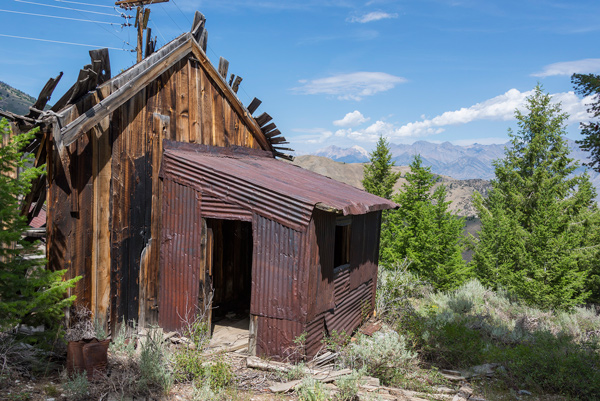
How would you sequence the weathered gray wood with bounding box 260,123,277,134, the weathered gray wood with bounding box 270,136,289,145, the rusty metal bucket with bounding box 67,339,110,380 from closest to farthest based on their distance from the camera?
1. the rusty metal bucket with bounding box 67,339,110,380
2. the weathered gray wood with bounding box 260,123,277,134
3. the weathered gray wood with bounding box 270,136,289,145

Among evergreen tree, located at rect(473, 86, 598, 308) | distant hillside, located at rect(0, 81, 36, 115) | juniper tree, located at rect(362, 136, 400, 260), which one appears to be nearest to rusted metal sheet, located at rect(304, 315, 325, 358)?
evergreen tree, located at rect(473, 86, 598, 308)

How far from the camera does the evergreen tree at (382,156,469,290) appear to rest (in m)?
15.3

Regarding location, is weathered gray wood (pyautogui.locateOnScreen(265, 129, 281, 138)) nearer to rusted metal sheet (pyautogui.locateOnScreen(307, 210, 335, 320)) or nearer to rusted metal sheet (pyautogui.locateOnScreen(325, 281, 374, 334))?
rusted metal sheet (pyautogui.locateOnScreen(307, 210, 335, 320))

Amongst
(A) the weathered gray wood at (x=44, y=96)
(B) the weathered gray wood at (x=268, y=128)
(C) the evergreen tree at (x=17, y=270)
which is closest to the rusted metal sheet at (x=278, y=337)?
(C) the evergreen tree at (x=17, y=270)

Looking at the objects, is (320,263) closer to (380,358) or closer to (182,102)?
(380,358)

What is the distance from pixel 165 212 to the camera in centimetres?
746

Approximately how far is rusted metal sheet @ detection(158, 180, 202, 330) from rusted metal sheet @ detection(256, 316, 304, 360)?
1323 mm

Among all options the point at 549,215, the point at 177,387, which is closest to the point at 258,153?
the point at 177,387

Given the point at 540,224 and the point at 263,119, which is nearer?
the point at 263,119

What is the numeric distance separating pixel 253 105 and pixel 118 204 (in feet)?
15.2

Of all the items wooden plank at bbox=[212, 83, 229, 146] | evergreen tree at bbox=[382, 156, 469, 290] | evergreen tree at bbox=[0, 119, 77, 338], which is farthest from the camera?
evergreen tree at bbox=[382, 156, 469, 290]

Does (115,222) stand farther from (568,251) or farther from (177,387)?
(568,251)

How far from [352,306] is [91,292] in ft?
17.2

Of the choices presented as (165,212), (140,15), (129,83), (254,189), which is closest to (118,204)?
(165,212)
